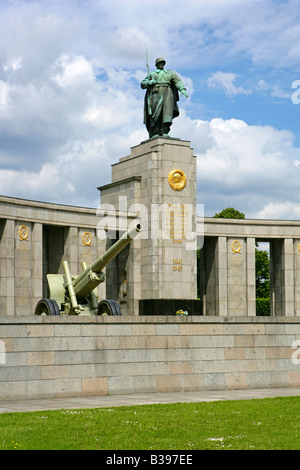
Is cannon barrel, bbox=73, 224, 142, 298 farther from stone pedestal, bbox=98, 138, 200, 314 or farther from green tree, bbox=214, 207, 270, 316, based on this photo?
green tree, bbox=214, 207, 270, 316

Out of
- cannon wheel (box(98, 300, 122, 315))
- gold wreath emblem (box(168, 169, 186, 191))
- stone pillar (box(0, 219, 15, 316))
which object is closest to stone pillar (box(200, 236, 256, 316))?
gold wreath emblem (box(168, 169, 186, 191))

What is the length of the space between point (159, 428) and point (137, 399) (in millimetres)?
5765

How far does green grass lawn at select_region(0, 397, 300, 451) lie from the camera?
35.8 ft

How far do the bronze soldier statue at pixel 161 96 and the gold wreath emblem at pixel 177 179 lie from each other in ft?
7.67

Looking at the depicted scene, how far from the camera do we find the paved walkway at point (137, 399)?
16.5m

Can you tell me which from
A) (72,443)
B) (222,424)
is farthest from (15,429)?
(222,424)

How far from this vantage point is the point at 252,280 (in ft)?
154

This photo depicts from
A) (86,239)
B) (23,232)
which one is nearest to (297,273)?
(86,239)

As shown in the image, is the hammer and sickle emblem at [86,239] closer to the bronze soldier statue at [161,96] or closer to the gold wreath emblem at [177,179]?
the gold wreath emblem at [177,179]

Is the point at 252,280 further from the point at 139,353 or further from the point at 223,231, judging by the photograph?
the point at 139,353

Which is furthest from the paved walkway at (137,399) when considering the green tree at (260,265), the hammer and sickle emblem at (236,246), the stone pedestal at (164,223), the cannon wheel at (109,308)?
the green tree at (260,265)

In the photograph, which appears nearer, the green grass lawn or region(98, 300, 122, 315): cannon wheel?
the green grass lawn

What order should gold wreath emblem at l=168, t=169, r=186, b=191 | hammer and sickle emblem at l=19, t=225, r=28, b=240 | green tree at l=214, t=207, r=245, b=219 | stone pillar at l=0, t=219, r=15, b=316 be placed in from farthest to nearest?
green tree at l=214, t=207, r=245, b=219 < gold wreath emblem at l=168, t=169, r=186, b=191 < hammer and sickle emblem at l=19, t=225, r=28, b=240 < stone pillar at l=0, t=219, r=15, b=316

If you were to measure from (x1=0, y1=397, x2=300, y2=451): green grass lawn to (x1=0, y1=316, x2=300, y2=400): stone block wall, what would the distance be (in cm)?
368
